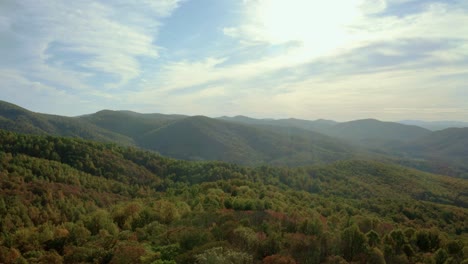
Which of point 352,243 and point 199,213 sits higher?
point 352,243

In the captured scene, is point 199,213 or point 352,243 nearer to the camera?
point 352,243

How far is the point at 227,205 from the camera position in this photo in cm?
7188

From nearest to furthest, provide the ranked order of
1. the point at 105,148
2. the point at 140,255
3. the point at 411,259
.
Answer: the point at 140,255 < the point at 411,259 < the point at 105,148

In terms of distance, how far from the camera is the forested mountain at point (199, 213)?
3500 cm

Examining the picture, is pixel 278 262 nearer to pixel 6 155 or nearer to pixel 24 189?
pixel 24 189

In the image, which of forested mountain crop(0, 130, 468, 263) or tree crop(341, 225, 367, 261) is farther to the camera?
tree crop(341, 225, 367, 261)

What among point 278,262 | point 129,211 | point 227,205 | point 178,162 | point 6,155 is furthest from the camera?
point 178,162

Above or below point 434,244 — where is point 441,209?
below

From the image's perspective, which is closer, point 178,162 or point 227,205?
point 227,205

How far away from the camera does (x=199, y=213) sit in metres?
58.2

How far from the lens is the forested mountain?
3500cm

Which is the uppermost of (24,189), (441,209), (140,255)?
(140,255)

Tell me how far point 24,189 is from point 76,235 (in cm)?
7321

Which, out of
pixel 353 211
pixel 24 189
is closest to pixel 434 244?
pixel 353 211
